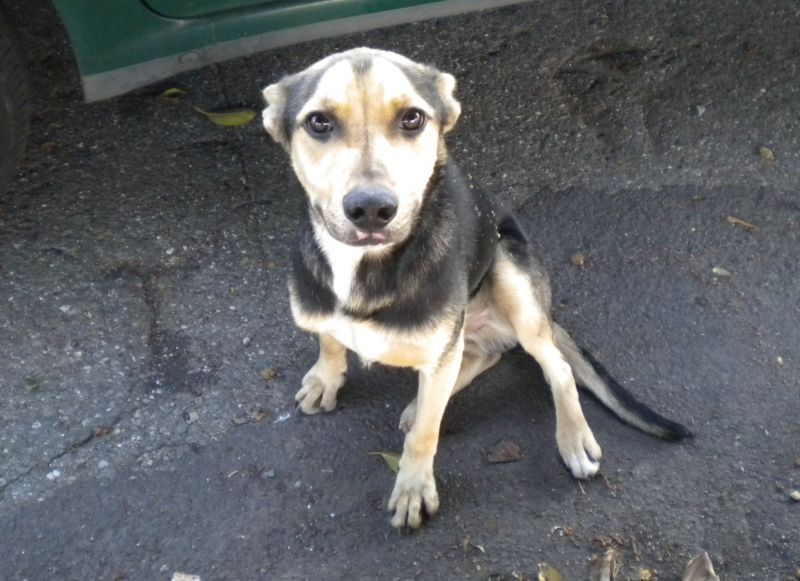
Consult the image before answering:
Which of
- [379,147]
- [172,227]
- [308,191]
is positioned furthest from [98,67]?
[379,147]

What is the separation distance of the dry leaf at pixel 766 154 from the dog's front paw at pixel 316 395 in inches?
97.2

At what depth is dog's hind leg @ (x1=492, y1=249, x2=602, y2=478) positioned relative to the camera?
3281mm

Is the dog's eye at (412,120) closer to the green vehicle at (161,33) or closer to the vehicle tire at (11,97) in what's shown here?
the green vehicle at (161,33)

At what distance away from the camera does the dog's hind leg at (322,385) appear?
3.47 meters

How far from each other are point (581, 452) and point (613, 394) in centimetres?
25

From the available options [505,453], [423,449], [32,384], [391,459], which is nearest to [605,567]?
[505,453]

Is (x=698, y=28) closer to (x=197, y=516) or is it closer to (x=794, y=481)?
(x=794, y=481)

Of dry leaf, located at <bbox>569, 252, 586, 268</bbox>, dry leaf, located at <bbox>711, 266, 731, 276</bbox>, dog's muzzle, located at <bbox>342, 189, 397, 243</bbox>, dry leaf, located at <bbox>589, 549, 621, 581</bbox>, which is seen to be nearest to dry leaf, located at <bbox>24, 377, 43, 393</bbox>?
dog's muzzle, located at <bbox>342, 189, 397, 243</bbox>

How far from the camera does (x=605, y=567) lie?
301 cm

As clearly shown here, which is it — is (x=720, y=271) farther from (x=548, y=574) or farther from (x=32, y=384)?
(x=32, y=384)

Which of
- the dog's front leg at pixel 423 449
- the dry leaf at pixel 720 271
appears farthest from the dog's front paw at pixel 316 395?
the dry leaf at pixel 720 271

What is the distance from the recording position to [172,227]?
418 cm

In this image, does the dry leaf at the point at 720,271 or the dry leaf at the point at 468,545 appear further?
the dry leaf at the point at 720,271

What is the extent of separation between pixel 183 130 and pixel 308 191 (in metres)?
2.03
